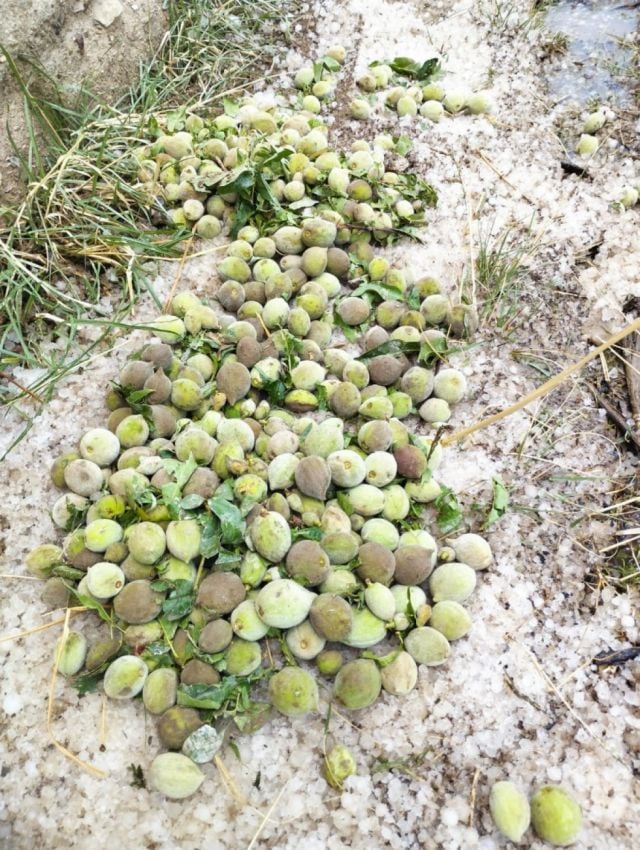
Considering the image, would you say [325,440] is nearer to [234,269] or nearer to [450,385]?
[450,385]

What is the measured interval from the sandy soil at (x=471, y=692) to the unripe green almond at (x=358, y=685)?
0.10m

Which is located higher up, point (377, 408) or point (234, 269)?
point (234, 269)

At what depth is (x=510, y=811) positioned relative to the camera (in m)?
1.61

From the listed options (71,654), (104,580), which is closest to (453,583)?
(104,580)

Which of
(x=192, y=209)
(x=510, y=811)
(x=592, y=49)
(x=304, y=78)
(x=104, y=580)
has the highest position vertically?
(x=592, y=49)

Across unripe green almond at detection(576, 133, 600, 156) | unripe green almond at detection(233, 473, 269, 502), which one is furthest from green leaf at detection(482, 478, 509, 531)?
unripe green almond at detection(576, 133, 600, 156)

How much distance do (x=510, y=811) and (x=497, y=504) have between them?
897 mm

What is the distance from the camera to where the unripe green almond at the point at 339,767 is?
168 centimetres

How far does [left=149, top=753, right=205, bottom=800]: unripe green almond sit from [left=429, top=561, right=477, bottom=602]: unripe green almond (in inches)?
33.0

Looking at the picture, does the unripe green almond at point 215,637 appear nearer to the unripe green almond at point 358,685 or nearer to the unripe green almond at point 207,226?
the unripe green almond at point 358,685

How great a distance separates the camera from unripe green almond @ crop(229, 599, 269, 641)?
1.74 meters

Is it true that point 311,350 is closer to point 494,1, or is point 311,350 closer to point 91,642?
point 91,642

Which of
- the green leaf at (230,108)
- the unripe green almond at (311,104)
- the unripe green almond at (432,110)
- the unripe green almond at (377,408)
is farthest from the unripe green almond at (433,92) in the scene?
the unripe green almond at (377,408)

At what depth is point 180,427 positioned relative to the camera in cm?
213
